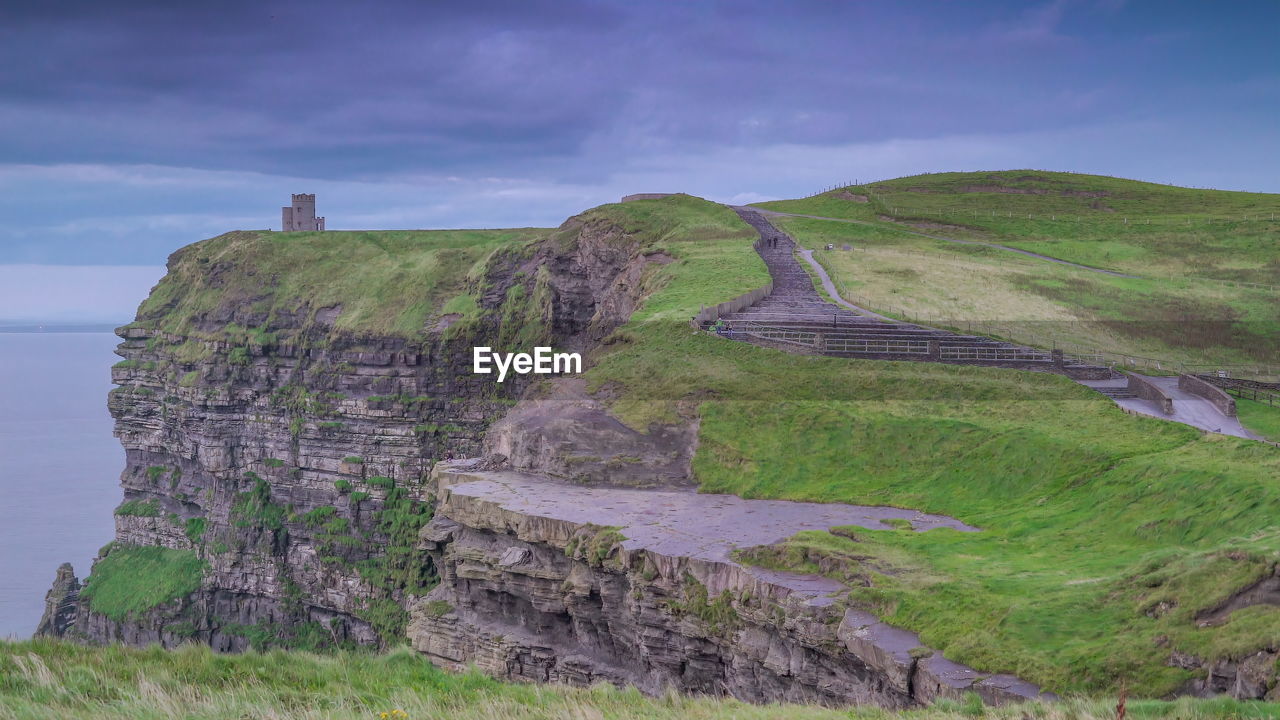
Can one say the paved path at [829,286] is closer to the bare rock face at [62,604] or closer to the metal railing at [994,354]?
the metal railing at [994,354]

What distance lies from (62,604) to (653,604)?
68.9 m

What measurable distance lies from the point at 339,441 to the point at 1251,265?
65580mm

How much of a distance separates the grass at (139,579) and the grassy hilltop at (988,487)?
142 feet

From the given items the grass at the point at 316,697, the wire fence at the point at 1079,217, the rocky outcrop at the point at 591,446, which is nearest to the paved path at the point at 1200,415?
the rocky outcrop at the point at 591,446

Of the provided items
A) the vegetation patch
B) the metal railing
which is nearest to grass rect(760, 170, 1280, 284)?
the metal railing

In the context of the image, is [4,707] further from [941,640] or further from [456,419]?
[456,419]

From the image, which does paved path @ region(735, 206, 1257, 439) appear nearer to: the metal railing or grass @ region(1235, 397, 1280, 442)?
grass @ region(1235, 397, 1280, 442)

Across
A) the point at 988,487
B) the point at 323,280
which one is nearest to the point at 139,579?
the point at 323,280

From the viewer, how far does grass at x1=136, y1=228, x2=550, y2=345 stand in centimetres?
8425

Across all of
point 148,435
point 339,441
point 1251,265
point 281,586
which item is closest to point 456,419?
point 339,441

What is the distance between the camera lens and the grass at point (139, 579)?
78.6 m

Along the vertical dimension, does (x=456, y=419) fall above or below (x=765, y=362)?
below

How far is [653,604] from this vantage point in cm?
2778

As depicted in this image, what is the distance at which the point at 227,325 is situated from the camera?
88.6 meters
